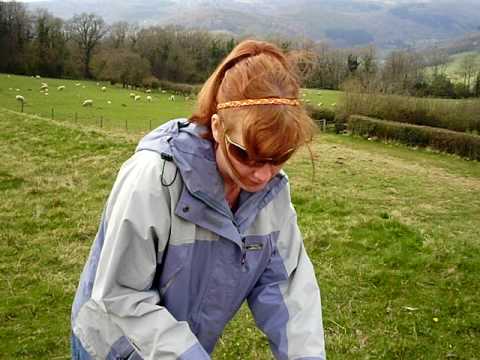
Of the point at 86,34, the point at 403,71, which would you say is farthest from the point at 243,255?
the point at 86,34

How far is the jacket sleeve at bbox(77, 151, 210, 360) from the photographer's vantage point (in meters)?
1.70

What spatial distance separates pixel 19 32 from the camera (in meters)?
73.9

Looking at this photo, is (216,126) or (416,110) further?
(416,110)

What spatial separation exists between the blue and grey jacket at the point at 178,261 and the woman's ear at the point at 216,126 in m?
0.07

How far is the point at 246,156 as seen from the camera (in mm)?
1795

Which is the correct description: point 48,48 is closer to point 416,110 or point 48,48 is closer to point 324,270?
point 416,110

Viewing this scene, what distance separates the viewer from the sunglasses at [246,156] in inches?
69.1

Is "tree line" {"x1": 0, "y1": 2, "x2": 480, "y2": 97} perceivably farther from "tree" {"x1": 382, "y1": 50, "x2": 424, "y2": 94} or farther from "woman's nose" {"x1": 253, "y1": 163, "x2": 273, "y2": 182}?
"woman's nose" {"x1": 253, "y1": 163, "x2": 273, "y2": 182}

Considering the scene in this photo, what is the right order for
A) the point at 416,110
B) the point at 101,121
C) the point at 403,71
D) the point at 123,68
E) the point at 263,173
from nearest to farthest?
the point at 263,173 < the point at 101,121 < the point at 416,110 < the point at 403,71 < the point at 123,68

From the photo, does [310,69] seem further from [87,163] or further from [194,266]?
[87,163]

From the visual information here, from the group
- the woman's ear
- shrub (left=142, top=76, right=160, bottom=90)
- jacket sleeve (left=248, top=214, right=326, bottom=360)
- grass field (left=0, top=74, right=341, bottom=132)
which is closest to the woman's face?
the woman's ear

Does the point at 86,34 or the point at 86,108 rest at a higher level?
the point at 86,34

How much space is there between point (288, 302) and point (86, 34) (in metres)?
91.5

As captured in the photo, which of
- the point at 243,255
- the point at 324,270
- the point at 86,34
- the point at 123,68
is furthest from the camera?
the point at 86,34
